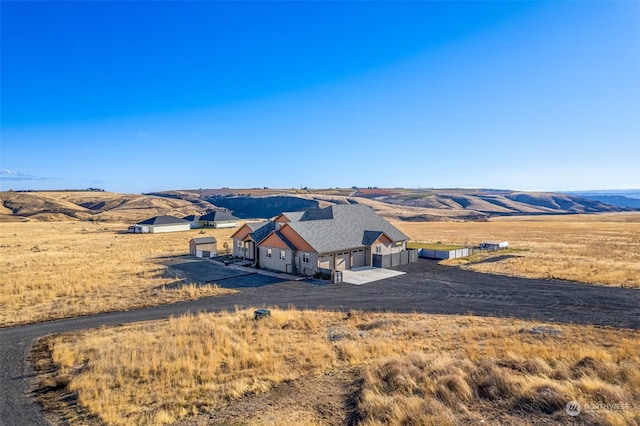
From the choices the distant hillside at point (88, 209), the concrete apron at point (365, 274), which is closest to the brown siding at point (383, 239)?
the concrete apron at point (365, 274)

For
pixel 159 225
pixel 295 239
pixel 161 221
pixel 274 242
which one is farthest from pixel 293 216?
pixel 161 221

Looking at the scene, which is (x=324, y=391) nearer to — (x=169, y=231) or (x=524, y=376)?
(x=524, y=376)

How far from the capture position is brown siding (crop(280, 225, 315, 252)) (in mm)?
35031

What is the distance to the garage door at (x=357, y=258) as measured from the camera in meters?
37.8

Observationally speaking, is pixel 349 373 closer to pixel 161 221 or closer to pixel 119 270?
pixel 119 270

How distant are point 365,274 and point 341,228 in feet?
24.4

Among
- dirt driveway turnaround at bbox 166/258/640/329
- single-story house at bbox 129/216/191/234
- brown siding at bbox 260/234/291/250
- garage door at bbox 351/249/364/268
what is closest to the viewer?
dirt driveway turnaround at bbox 166/258/640/329

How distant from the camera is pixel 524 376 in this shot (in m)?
11.4

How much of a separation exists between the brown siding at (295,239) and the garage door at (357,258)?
18.7 ft

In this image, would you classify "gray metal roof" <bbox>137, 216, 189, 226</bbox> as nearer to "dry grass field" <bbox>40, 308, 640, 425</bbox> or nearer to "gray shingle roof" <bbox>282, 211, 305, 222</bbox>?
"gray shingle roof" <bbox>282, 211, 305, 222</bbox>

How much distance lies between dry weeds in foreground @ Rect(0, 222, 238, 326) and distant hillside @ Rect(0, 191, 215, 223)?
68.6m

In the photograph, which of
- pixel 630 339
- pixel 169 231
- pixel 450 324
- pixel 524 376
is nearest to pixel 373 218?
pixel 450 324

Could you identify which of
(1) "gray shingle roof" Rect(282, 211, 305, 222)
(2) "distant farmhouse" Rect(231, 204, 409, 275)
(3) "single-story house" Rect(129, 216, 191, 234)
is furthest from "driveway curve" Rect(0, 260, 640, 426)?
(3) "single-story house" Rect(129, 216, 191, 234)

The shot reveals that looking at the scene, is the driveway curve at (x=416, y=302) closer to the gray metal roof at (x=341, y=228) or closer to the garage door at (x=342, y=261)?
the garage door at (x=342, y=261)
